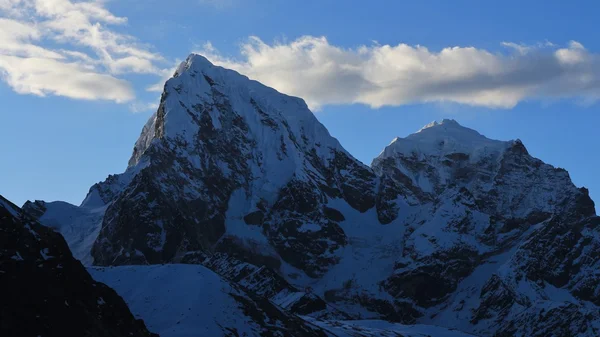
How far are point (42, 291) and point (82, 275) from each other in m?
10.9

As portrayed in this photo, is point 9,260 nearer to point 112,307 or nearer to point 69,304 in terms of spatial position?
point 69,304

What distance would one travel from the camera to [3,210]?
463ft

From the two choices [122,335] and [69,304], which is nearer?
[69,304]

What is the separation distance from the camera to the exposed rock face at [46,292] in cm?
12919

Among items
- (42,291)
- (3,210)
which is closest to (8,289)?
(42,291)

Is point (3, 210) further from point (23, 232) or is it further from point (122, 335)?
point (122, 335)

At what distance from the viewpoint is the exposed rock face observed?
129 meters

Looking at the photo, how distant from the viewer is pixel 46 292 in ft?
442

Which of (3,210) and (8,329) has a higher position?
(3,210)

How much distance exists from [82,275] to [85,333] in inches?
517

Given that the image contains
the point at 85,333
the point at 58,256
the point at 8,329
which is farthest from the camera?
the point at 58,256

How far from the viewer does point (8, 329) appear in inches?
4867

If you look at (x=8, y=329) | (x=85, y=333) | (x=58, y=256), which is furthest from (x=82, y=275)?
(x=8, y=329)

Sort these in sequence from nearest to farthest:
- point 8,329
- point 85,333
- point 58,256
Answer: point 8,329
point 85,333
point 58,256
